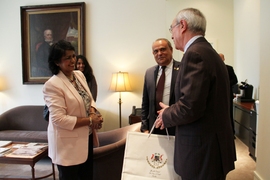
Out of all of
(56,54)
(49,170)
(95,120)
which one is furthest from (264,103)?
(49,170)

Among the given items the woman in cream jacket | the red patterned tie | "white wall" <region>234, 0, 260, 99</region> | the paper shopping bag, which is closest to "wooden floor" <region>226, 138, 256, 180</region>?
"white wall" <region>234, 0, 260, 99</region>

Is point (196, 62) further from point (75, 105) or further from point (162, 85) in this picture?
point (75, 105)

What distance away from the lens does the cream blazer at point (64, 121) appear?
1.44 meters

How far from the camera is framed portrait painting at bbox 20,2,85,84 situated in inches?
146

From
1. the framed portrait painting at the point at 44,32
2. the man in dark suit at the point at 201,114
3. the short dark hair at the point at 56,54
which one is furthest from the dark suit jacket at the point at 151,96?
the framed portrait painting at the point at 44,32

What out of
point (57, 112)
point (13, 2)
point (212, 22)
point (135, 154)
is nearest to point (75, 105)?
point (57, 112)

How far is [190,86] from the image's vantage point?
101 centimetres

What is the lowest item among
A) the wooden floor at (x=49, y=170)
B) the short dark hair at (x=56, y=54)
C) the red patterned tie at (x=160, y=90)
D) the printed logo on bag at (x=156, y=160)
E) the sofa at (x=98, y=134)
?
the wooden floor at (x=49, y=170)

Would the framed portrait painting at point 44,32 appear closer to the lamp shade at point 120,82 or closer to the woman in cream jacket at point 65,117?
the lamp shade at point 120,82

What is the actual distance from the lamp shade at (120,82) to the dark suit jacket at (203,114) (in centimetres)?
233

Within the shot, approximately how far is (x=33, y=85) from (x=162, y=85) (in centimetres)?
303

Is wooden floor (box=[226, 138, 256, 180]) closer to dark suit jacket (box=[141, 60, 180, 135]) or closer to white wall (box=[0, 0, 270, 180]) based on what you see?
white wall (box=[0, 0, 270, 180])

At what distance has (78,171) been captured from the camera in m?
1.68

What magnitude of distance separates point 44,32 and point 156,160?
3.43 meters
